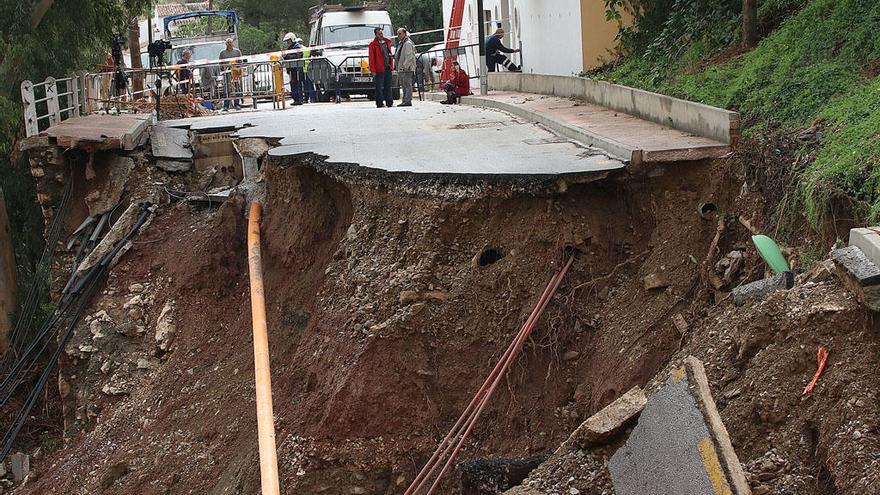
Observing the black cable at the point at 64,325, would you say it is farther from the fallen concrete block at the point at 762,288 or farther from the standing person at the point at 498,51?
the standing person at the point at 498,51

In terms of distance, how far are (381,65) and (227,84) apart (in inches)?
224

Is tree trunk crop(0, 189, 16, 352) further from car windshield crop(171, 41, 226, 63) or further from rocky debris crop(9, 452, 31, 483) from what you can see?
car windshield crop(171, 41, 226, 63)

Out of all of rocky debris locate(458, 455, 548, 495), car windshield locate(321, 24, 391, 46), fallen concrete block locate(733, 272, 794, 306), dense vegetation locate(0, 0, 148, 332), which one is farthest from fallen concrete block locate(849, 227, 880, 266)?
car windshield locate(321, 24, 391, 46)

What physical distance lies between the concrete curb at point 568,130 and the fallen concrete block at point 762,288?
8.38 feet

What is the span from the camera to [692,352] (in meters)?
7.30

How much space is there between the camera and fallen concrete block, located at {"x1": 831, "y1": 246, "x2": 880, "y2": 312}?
562 centimetres

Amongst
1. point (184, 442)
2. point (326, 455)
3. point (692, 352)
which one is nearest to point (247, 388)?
point (184, 442)

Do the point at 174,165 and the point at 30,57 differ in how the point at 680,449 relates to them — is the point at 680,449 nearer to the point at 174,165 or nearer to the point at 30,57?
the point at 174,165

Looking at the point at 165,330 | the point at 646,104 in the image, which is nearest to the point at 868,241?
the point at 646,104

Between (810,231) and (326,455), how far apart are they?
4.60 metres

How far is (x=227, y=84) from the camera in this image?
23312mm

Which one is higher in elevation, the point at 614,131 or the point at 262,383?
the point at 614,131

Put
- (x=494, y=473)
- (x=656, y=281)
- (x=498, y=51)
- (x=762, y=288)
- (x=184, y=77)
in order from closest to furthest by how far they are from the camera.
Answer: (x=762, y=288) → (x=494, y=473) → (x=656, y=281) → (x=498, y=51) → (x=184, y=77)

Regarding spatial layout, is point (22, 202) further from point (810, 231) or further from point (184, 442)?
point (810, 231)
